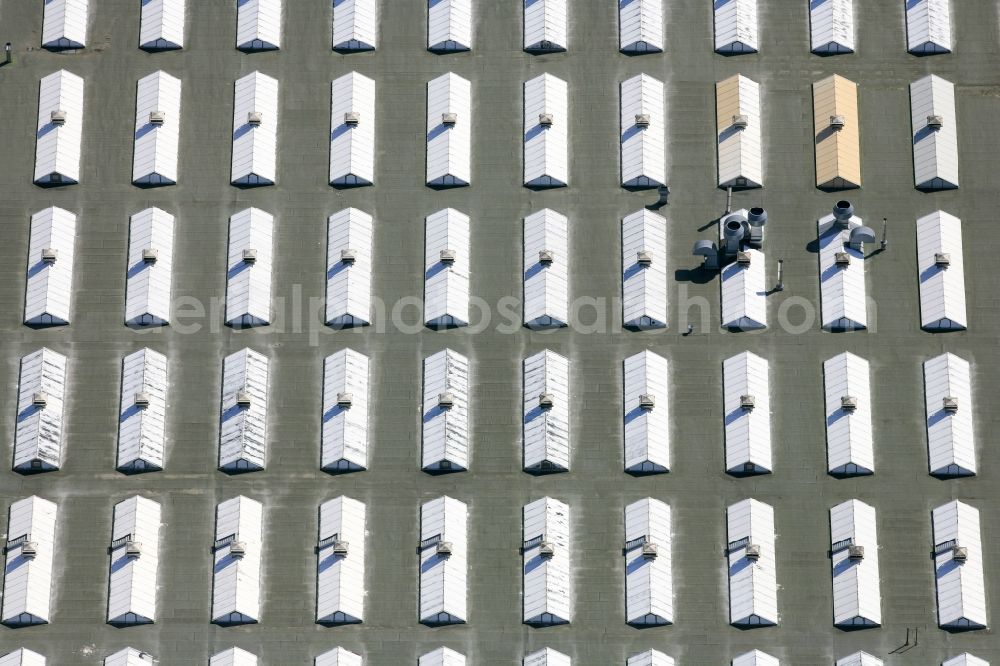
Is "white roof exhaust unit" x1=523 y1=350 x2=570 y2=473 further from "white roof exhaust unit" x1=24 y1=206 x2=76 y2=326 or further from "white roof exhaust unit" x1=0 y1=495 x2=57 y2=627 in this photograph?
"white roof exhaust unit" x1=24 y1=206 x2=76 y2=326

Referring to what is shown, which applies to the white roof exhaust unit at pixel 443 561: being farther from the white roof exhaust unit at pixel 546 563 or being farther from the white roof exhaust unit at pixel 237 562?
the white roof exhaust unit at pixel 237 562

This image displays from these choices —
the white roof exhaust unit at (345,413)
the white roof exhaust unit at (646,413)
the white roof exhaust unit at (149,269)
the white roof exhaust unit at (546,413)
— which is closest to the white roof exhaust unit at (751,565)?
the white roof exhaust unit at (646,413)

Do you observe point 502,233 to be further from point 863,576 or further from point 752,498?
point 863,576

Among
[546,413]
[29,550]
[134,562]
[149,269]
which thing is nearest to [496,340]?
[546,413]

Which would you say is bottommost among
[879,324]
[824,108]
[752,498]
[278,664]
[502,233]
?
[278,664]

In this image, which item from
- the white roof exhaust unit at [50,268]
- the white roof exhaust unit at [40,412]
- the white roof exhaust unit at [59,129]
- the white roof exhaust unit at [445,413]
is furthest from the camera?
the white roof exhaust unit at [59,129]

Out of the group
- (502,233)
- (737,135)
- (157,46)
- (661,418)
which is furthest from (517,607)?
(157,46)

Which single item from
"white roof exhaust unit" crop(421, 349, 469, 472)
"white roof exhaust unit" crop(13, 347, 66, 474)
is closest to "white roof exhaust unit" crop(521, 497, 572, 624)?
"white roof exhaust unit" crop(421, 349, 469, 472)
